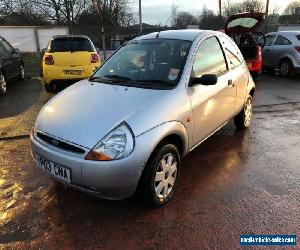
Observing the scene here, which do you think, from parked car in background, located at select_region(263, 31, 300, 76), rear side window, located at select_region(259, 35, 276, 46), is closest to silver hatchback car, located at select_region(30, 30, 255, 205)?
parked car in background, located at select_region(263, 31, 300, 76)

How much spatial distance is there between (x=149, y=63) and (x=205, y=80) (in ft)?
2.55

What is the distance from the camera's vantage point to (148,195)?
3535mm

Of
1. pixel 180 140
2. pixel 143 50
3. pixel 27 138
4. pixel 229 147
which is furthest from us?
pixel 27 138

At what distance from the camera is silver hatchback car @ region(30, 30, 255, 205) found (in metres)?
3.25

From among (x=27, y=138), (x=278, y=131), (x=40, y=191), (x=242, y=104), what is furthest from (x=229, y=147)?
(x=27, y=138)

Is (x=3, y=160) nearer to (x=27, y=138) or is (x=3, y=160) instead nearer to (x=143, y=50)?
(x=27, y=138)

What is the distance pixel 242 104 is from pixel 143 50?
1.97 metres

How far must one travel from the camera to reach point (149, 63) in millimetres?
4496

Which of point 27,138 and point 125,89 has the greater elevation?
point 125,89

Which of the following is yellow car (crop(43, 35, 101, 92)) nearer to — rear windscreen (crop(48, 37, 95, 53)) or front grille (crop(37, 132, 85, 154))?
rear windscreen (crop(48, 37, 95, 53))

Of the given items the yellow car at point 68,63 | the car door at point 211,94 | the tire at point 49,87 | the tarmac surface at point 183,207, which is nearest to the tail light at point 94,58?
the yellow car at point 68,63

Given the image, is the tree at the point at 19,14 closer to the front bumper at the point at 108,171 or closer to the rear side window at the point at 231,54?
the rear side window at the point at 231,54

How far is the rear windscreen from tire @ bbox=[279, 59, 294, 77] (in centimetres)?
709

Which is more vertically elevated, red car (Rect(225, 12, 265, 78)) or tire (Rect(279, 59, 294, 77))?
red car (Rect(225, 12, 265, 78))
